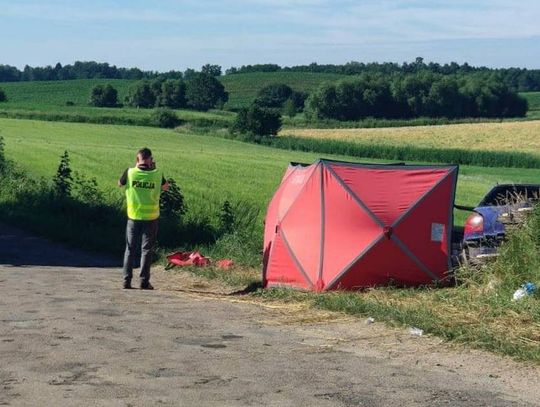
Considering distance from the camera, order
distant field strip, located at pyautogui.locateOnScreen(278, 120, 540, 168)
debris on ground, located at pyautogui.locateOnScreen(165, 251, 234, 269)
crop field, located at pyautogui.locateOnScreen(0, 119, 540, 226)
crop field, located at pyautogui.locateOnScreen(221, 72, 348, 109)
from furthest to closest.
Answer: crop field, located at pyautogui.locateOnScreen(221, 72, 348, 109), distant field strip, located at pyautogui.locateOnScreen(278, 120, 540, 168), crop field, located at pyautogui.locateOnScreen(0, 119, 540, 226), debris on ground, located at pyautogui.locateOnScreen(165, 251, 234, 269)

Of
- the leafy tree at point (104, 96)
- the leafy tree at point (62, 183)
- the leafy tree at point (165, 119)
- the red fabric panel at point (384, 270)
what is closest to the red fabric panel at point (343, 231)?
the red fabric panel at point (384, 270)

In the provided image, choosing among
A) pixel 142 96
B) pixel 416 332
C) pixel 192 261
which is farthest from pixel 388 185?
pixel 142 96

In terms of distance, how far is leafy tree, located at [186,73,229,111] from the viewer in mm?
121250

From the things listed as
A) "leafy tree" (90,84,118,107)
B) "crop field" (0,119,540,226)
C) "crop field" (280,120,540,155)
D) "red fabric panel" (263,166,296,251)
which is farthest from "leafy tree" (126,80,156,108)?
"red fabric panel" (263,166,296,251)

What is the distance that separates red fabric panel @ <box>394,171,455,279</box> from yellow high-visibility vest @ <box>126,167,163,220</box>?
313 cm

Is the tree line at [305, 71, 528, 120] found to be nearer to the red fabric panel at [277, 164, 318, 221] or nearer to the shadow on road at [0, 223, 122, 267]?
the shadow on road at [0, 223, 122, 267]

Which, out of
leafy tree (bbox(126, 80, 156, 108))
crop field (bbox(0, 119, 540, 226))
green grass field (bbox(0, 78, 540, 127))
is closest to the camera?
crop field (bbox(0, 119, 540, 226))

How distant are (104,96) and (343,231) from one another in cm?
11017

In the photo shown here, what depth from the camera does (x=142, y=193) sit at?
Answer: 1331 cm

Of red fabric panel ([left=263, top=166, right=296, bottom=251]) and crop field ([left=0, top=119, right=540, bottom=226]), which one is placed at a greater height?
red fabric panel ([left=263, top=166, right=296, bottom=251])

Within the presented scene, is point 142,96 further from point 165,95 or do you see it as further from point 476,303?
point 476,303

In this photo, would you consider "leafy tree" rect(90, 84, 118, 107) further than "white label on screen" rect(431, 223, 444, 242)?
Yes

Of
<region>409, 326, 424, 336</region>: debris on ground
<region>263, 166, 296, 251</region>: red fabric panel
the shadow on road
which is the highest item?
<region>263, 166, 296, 251</region>: red fabric panel

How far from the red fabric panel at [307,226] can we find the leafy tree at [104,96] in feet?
356
